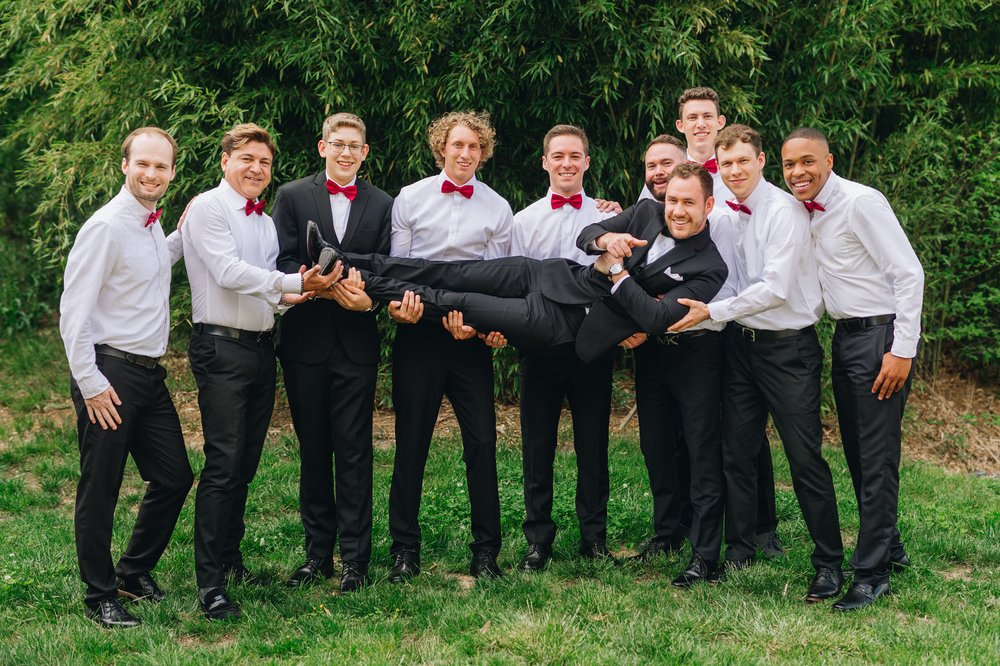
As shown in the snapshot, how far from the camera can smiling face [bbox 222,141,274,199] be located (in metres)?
3.82

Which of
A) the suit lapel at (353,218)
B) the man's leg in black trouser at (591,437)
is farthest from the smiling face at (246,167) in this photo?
the man's leg in black trouser at (591,437)

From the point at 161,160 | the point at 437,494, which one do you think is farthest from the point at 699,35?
the point at 161,160

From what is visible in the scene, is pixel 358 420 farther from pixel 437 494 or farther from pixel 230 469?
pixel 437 494

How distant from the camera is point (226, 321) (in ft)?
12.3

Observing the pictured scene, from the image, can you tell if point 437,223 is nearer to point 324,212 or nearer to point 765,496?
point 324,212

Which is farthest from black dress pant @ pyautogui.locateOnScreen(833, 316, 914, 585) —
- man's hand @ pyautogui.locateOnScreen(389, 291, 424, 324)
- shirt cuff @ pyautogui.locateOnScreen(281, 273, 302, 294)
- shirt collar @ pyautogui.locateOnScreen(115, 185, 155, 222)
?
shirt collar @ pyautogui.locateOnScreen(115, 185, 155, 222)

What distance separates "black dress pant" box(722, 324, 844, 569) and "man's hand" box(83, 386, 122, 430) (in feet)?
7.96

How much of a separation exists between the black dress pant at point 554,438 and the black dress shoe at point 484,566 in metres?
0.22

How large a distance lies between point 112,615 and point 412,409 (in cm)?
140

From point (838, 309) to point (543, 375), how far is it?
50.2 inches

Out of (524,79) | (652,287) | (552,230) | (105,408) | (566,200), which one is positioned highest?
(524,79)

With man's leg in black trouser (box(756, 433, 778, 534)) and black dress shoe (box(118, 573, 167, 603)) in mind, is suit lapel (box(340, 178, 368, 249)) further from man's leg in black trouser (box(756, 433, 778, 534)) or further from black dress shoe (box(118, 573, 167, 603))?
man's leg in black trouser (box(756, 433, 778, 534))

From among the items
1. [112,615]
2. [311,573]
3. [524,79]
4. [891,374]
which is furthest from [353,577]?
[524,79]

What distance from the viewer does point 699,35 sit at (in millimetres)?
6070
